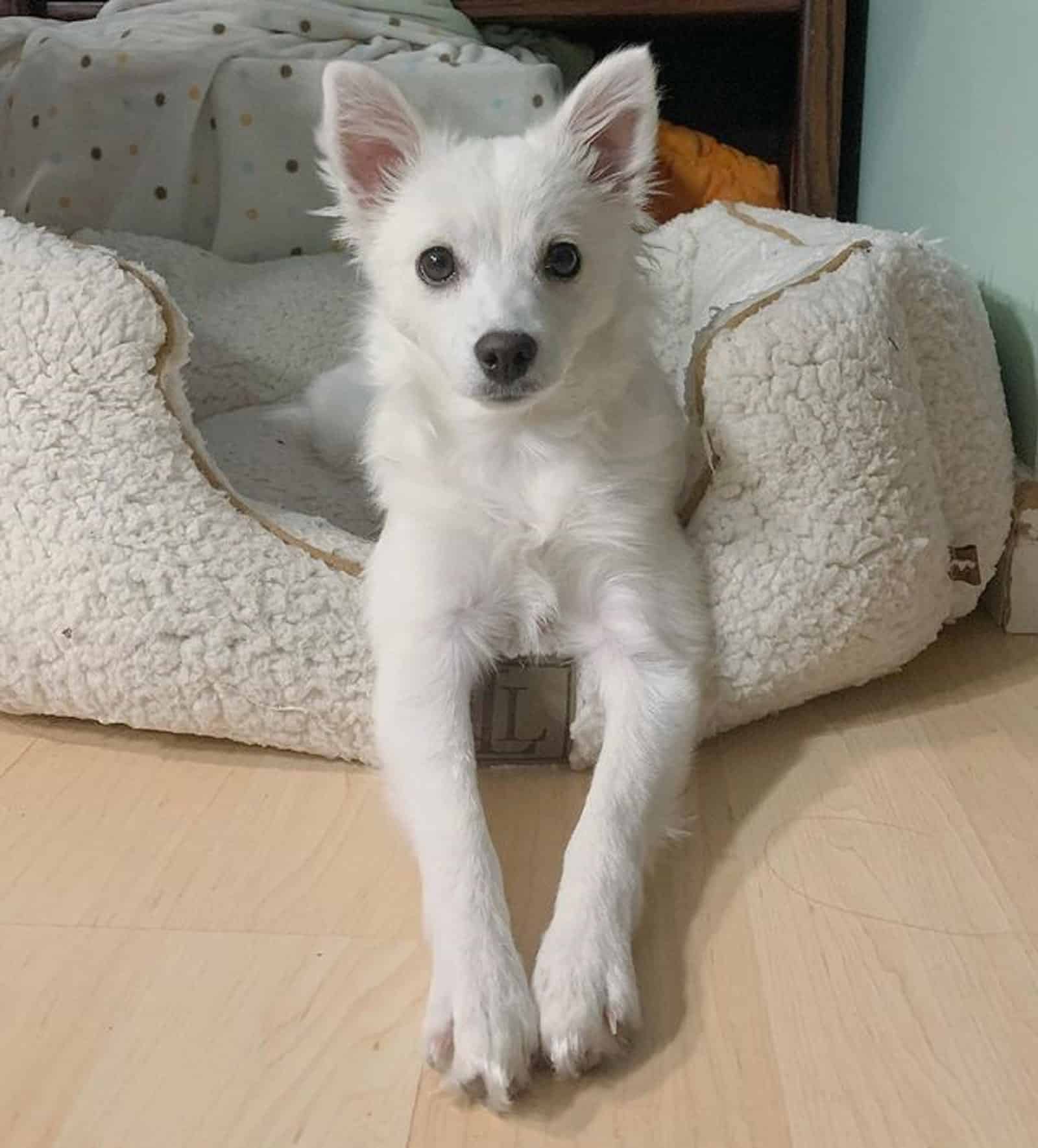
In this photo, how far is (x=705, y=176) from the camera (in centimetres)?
318

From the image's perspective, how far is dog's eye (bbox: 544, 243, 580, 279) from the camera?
5.09 ft

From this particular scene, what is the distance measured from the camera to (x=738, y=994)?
117 centimetres

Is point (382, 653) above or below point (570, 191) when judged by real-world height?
below

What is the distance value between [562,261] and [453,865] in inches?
30.2

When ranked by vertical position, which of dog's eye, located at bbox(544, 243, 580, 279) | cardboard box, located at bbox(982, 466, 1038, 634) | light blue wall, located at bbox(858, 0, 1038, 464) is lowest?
cardboard box, located at bbox(982, 466, 1038, 634)

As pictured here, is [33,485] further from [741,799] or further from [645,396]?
[741,799]

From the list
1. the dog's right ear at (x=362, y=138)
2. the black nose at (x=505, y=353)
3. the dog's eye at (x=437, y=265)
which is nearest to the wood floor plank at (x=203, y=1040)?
the black nose at (x=505, y=353)

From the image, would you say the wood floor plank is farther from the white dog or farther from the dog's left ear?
the dog's left ear

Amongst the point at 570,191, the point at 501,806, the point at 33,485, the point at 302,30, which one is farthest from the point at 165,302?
the point at 302,30

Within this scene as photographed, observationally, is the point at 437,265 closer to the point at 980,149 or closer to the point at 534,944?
the point at 534,944

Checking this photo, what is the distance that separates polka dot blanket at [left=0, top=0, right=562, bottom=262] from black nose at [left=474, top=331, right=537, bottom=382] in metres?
1.55

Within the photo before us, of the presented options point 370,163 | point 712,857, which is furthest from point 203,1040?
point 370,163

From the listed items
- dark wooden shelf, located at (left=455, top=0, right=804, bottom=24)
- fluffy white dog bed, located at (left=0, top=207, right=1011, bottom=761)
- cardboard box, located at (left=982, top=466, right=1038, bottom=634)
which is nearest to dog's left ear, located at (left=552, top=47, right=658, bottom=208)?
fluffy white dog bed, located at (left=0, top=207, right=1011, bottom=761)

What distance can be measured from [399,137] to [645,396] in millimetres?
475
